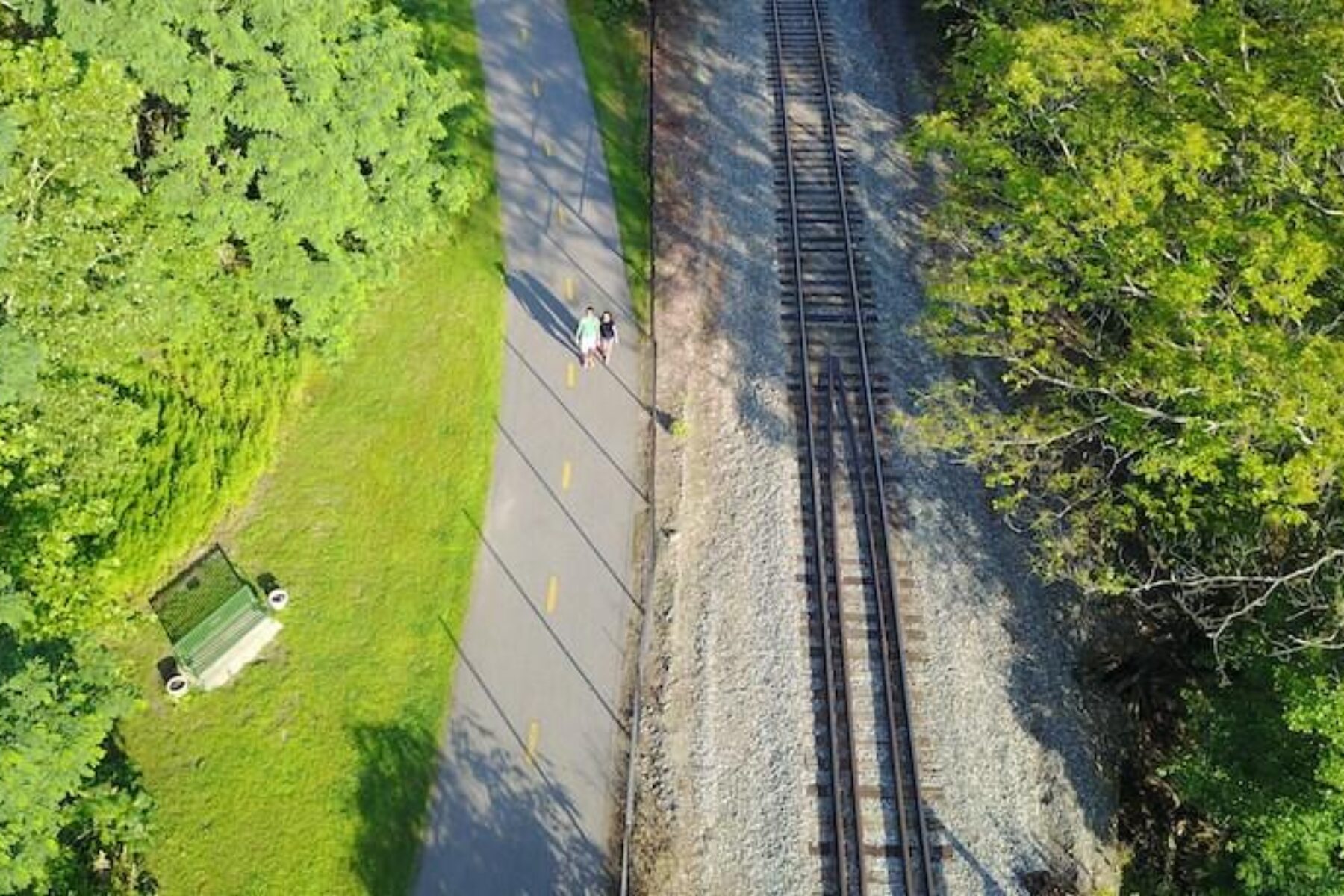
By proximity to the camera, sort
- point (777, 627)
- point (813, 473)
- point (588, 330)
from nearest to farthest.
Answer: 1. point (777, 627)
2. point (813, 473)
3. point (588, 330)

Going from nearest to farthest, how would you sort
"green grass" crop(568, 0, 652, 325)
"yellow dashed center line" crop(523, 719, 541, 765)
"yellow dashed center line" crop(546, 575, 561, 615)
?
"yellow dashed center line" crop(523, 719, 541, 765) → "yellow dashed center line" crop(546, 575, 561, 615) → "green grass" crop(568, 0, 652, 325)

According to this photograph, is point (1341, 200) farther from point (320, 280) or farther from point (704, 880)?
point (320, 280)

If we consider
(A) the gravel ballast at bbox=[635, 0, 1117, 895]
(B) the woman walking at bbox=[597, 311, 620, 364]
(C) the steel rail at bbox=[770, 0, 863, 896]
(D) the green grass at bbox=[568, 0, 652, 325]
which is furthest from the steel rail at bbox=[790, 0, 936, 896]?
(B) the woman walking at bbox=[597, 311, 620, 364]

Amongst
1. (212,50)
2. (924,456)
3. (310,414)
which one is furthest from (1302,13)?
(310,414)

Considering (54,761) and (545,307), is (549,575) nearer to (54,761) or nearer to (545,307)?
(545,307)

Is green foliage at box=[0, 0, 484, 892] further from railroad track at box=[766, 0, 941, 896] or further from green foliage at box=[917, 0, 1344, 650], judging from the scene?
green foliage at box=[917, 0, 1344, 650]

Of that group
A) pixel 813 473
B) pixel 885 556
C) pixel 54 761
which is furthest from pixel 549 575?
pixel 54 761
